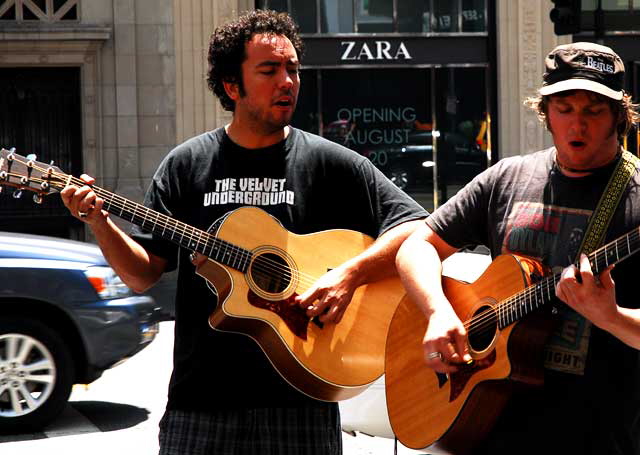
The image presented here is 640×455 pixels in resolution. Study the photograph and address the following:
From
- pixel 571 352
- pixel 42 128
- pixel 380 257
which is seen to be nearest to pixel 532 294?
pixel 571 352

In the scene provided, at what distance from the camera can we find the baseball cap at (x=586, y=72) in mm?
2971

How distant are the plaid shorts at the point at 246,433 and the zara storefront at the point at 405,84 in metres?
16.5

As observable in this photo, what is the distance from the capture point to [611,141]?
3.00m

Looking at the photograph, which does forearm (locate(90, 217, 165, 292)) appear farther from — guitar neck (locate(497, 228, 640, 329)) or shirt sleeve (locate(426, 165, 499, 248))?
guitar neck (locate(497, 228, 640, 329))

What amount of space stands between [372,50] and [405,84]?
2.71 feet

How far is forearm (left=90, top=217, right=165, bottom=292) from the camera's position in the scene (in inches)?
141

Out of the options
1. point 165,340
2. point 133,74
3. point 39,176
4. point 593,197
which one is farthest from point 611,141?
point 133,74

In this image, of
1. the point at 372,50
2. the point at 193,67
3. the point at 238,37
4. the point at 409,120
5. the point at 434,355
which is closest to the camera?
the point at 434,355

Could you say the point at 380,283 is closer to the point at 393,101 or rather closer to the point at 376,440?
the point at 376,440

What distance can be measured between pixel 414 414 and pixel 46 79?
16.6 meters

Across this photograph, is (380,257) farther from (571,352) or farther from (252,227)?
(571,352)

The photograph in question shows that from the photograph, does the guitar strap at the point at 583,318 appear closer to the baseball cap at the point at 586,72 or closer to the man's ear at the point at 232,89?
the baseball cap at the point at 586,72

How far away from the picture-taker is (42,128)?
1889 cm

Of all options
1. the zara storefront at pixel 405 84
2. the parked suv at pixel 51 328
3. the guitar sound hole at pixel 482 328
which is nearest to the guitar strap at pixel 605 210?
the guitar sound hole at pixel 482 328
